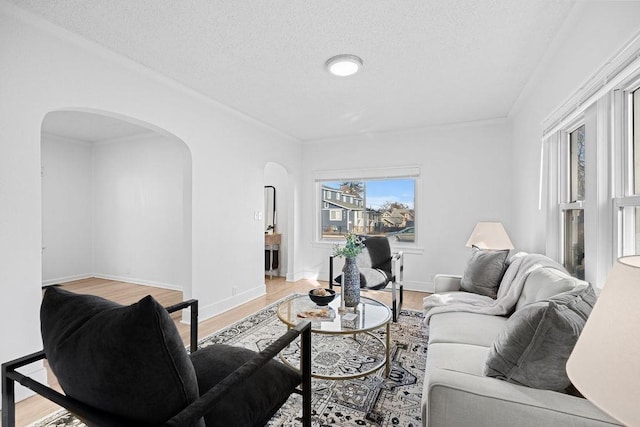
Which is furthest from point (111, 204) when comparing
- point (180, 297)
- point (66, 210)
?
point (180, 297)

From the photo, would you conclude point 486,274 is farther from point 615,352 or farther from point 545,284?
point 615,352

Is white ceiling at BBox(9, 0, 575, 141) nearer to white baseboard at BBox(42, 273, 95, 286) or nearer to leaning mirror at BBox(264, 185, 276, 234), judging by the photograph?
leaning mirror at BBox(264, 185, 276, 234)

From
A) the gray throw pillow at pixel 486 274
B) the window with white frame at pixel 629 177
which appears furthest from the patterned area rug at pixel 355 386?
the window with white frame at pixel 629 177

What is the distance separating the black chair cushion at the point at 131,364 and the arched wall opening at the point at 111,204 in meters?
4.08

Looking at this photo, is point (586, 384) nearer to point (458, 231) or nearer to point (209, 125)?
point (209, 125)

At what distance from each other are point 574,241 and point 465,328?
4.02 ft

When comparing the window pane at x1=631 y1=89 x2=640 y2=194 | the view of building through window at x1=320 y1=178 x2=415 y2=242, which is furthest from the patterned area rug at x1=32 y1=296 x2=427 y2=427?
the view of building through window at x1=320 y1=178 x2=415 y2=242

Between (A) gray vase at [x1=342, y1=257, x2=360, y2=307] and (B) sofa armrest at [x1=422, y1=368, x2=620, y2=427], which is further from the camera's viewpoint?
(A) gray vase at [x1=342, y1=257, x2=360, y2=307]

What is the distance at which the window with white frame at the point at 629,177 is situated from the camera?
1.56 metres

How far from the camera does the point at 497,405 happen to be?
3.61ft

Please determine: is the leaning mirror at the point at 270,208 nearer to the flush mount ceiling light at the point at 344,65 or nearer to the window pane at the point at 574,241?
the flush mount ceiling light at the point at 344,65

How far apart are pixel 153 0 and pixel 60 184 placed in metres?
4.87

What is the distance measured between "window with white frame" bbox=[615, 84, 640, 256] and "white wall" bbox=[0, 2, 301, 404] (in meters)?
3.47

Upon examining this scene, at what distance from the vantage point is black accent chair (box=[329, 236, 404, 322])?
365 cm
